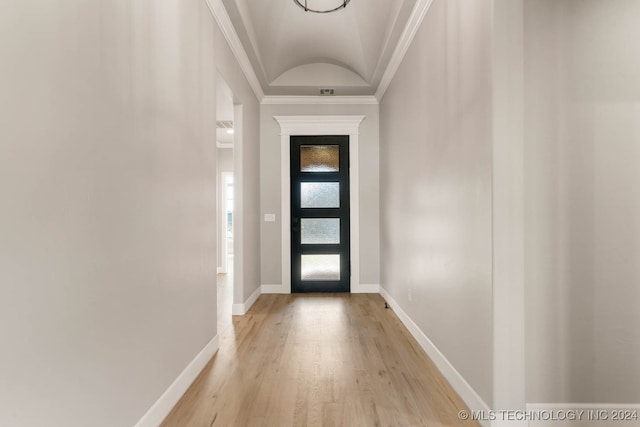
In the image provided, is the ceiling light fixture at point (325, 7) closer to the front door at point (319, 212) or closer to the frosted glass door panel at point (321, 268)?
the front door at point (319, 212)

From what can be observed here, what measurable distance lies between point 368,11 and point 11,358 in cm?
360

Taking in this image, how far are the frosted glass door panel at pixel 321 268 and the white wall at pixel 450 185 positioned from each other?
4.93ft

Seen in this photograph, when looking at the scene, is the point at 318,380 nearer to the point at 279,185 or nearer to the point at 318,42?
the point at 279,185

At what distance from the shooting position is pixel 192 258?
2355mm

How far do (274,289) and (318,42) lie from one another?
325cm

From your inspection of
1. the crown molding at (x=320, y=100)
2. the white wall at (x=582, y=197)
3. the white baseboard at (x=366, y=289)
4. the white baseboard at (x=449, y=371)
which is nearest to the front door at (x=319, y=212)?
the white baseboard at (x=366, y=289)

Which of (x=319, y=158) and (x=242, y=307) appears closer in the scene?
(x=242, y=307)

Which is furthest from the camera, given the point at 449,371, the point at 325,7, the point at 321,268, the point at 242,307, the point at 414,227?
the point at 321,268

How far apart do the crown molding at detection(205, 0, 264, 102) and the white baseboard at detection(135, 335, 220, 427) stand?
2.58 meters

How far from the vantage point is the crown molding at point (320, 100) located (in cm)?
493

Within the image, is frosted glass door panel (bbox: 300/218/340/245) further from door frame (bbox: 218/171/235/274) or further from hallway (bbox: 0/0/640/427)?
door frame (bbox: 218/171/235/274)

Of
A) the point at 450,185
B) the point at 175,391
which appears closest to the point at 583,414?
the point at 450,185

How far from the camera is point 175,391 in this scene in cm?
202

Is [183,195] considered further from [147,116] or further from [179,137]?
[147,116]
